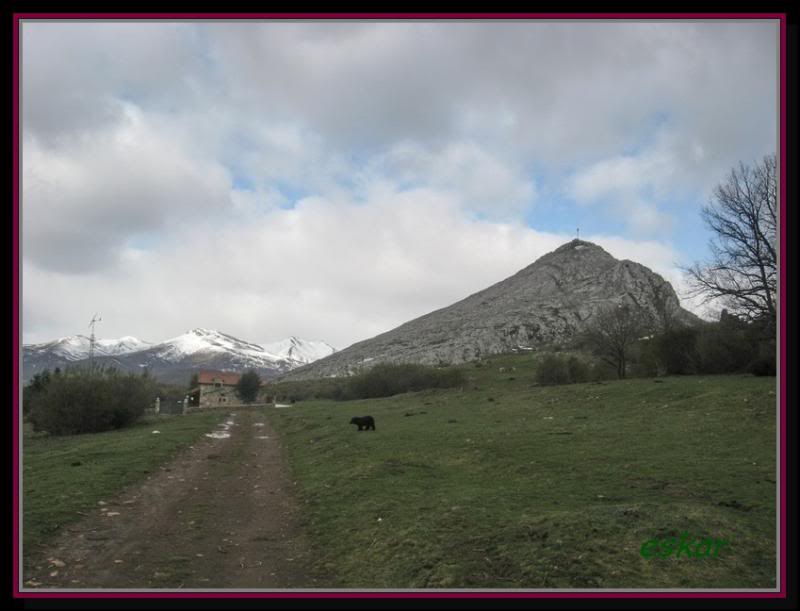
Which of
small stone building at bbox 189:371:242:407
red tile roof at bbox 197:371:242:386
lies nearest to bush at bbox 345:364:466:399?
small stone building at bbox 189:371:242:407

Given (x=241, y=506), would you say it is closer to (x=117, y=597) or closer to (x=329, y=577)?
(x=329, y=577)

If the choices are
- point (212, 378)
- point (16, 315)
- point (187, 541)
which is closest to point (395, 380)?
point (187, 541)

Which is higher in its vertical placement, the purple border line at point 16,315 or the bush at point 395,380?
the purple border line at point 16,315

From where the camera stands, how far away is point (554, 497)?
42.3 feet

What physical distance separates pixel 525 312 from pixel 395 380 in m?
72.8

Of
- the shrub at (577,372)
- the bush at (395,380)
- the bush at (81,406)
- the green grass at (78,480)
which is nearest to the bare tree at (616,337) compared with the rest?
the shrub at (577,372)

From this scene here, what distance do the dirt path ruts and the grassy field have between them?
84 cm

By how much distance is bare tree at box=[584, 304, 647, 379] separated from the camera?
53188 mm

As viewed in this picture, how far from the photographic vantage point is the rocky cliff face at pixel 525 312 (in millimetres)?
129000

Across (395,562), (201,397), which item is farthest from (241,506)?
(201,397)

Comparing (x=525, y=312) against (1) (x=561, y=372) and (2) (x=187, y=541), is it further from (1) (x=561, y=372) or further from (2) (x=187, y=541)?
(2) (x=187, y=541)

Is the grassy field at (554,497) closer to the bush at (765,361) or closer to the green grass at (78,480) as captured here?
the bush at (765,361)

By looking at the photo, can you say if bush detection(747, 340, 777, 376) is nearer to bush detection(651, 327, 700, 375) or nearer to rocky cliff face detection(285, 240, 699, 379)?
bush detection(651, 327, 700, 375)

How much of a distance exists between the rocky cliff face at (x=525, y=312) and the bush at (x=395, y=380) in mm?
36740
